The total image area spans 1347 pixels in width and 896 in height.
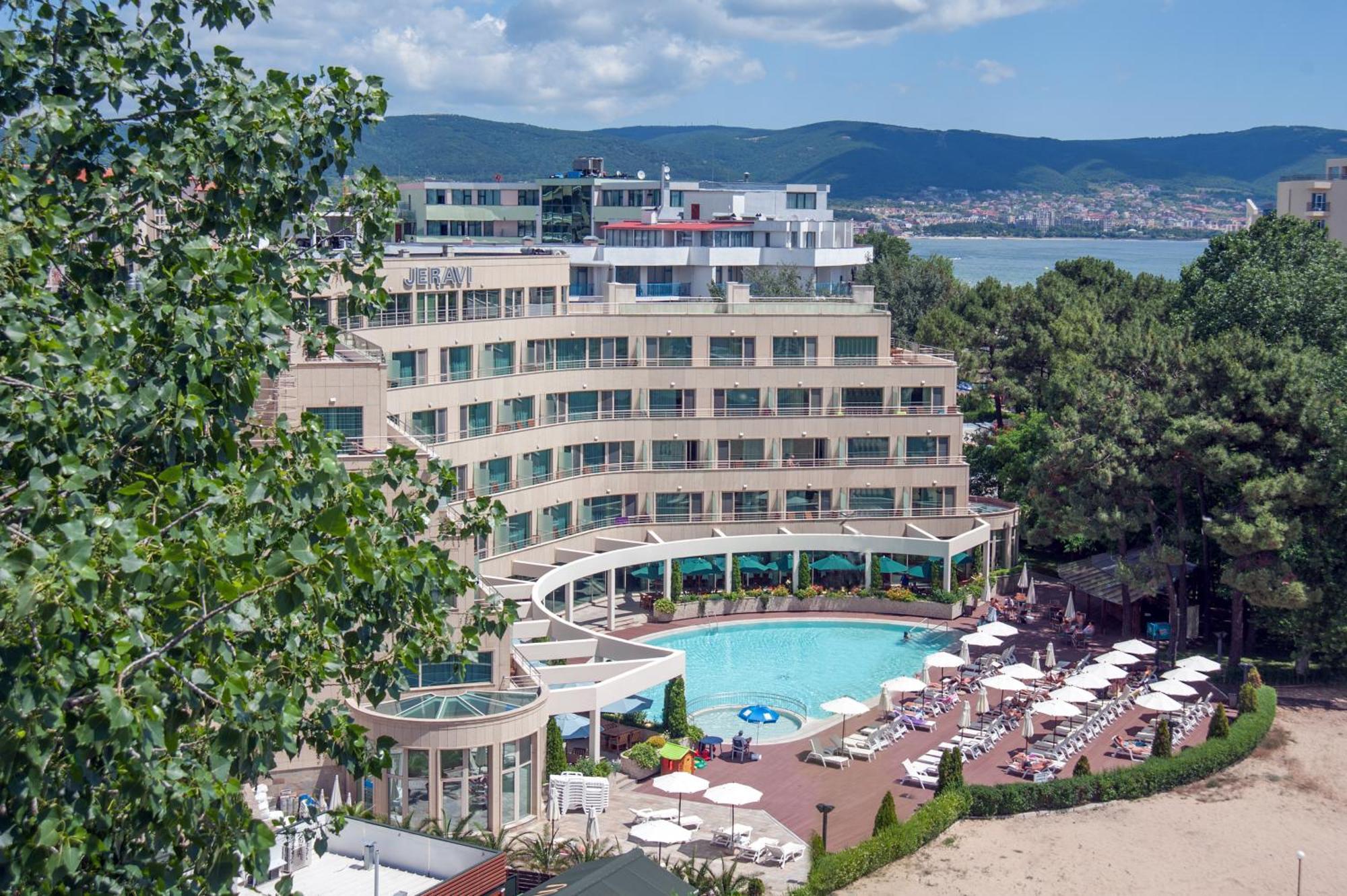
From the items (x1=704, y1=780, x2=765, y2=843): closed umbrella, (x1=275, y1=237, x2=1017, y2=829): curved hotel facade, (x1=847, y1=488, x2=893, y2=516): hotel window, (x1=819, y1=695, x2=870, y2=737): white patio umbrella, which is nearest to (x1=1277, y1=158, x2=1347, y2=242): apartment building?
(x1=275, y1=237, x2=1017, y2=829): curved hotel facade

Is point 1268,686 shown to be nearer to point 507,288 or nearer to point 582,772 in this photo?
point 582,772

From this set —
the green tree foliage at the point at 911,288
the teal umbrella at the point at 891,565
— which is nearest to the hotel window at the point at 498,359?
the teal umbrella at the point at 891,565

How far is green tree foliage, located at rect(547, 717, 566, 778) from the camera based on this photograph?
3475cm

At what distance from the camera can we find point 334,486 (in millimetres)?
12656

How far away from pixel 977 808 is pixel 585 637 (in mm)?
12668

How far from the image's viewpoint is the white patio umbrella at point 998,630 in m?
48.3

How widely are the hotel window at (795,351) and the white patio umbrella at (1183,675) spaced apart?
20.1 metres

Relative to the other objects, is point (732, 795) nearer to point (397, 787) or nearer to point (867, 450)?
point (397, 787)

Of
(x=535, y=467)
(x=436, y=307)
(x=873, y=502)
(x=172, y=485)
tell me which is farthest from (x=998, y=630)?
(x=172, y=485)

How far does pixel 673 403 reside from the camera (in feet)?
189

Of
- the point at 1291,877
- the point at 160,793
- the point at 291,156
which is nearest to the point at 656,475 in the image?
the point at 1291,877

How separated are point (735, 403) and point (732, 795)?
89.9 feet

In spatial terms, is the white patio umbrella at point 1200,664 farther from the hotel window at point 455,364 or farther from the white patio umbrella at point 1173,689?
the hotel window at point 455,364

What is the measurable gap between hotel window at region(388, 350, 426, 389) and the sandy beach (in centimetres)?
2464
